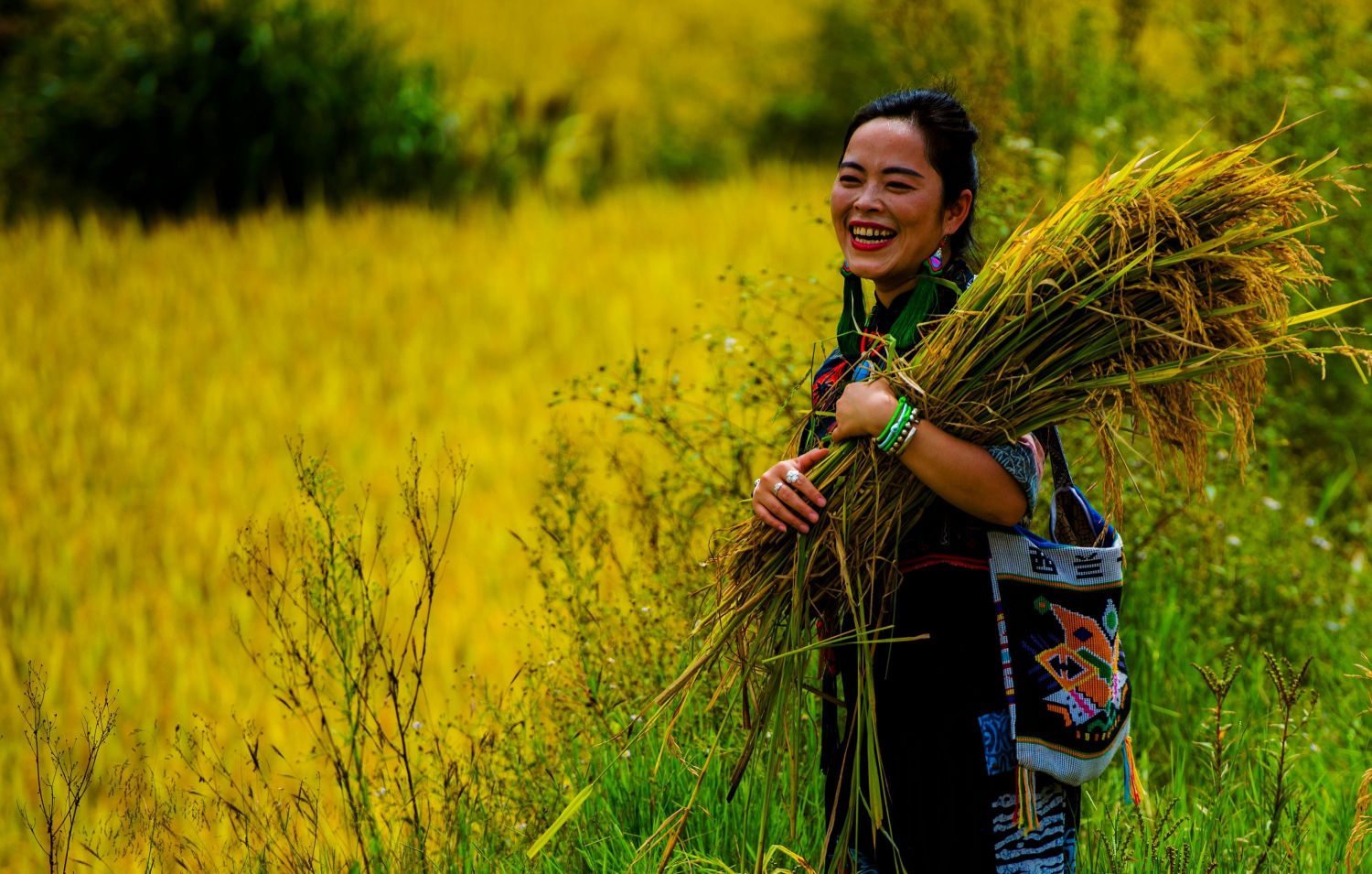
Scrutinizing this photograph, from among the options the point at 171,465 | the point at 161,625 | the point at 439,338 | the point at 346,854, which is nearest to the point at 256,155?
the point at 439,338

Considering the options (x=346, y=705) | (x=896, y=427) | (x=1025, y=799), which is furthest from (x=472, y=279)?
(x=1025, y=799)

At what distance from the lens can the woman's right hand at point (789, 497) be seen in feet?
5.88

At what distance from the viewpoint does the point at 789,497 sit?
1803 mm

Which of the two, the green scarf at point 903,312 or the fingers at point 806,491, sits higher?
the green scarf at point 903,312

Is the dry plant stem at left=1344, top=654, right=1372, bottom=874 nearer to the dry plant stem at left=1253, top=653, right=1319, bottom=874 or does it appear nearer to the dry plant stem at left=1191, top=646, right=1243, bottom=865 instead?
the dry plant stem at left=1253, top=653, right=1319, bottom=874

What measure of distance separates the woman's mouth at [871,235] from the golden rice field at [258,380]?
4.05ft

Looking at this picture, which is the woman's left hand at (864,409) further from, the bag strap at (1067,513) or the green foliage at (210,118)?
the green foliage at (210,118)

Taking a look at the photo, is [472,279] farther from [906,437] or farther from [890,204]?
[906,437]

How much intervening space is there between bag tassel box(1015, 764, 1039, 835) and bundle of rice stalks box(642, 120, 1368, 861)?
195 mm

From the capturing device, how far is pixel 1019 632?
1765 mm

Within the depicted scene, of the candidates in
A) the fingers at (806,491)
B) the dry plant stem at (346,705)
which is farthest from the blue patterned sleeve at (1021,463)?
the dry plant stem at (346,705)

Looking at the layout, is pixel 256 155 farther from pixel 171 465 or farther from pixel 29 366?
pixel 171 465

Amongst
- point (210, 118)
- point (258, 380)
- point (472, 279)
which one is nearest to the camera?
point (258, 380)

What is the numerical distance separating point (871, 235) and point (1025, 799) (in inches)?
33.0
